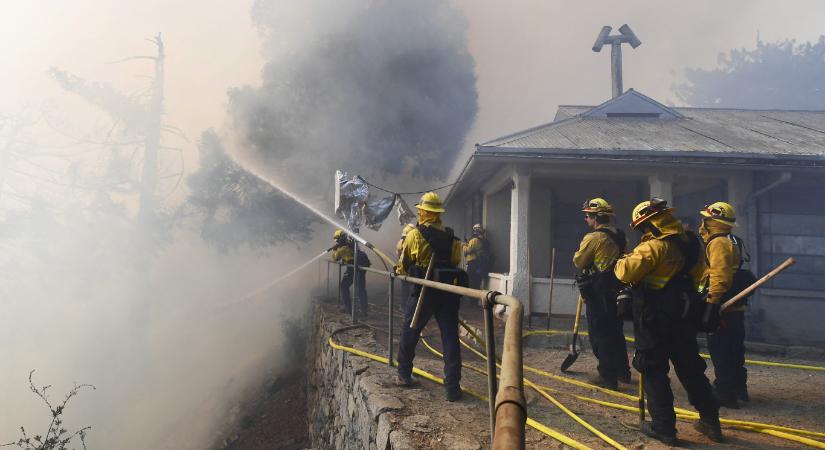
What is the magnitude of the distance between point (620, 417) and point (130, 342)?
15118 millimetres

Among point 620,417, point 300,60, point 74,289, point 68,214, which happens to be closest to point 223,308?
point 74,289

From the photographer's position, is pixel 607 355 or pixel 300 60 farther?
pixel 300 60

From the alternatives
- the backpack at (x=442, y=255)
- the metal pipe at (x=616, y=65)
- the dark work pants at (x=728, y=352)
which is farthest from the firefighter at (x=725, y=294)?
the metal pipe at (x=616, y=65)

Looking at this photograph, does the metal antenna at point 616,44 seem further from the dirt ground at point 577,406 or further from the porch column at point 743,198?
the dirt ground at point 577,406

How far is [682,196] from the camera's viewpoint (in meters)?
9.35

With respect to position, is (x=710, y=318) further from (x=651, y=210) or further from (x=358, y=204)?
(x=358, y=204)

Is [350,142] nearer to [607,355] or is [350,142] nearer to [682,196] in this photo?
[682,196]

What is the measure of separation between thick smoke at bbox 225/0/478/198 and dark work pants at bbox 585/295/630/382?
14270 mm

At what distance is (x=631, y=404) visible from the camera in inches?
147

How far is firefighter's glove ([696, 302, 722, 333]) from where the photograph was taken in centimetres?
294

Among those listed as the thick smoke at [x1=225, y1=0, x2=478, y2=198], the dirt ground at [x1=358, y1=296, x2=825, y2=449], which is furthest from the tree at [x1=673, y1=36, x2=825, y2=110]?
the dirt ground at [x1=358, y1=296, x2=825, y2=449]

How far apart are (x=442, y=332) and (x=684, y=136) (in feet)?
22.0

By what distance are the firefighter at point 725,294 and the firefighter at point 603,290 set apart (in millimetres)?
724

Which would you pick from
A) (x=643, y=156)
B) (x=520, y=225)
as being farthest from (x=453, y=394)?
(x=643, y=156)
